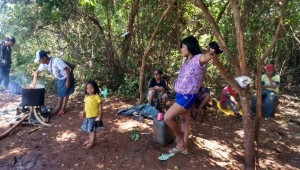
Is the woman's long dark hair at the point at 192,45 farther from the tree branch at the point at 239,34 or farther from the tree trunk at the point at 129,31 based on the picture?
the tree trunk at the point at 129,31

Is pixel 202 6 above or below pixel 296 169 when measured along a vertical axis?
above

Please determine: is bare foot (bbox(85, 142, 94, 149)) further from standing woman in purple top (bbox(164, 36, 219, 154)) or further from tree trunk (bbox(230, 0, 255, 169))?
tree trunk (bbox(230, 0, 255, 169))

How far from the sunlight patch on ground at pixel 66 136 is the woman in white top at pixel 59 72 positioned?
1.04 m

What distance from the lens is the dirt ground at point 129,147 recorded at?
4.45 metres

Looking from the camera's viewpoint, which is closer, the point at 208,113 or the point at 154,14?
the point at 208,113

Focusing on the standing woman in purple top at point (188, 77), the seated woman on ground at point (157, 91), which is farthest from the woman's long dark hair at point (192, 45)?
the seated woman on ground at point (157, 91)

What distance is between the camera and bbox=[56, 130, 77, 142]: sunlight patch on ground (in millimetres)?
5173

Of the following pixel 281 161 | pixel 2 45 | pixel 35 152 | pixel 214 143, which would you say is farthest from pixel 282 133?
pixel 2 45

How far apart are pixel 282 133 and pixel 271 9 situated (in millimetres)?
2837

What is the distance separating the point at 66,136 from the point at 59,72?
1.51 m

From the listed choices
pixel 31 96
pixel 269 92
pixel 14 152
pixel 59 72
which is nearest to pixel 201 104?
pixel 269 92

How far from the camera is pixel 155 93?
6418 millimetres

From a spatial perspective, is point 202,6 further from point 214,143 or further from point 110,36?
point 110,36

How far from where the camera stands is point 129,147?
15.9ft
